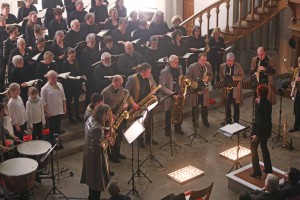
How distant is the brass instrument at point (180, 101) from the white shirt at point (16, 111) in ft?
10.8

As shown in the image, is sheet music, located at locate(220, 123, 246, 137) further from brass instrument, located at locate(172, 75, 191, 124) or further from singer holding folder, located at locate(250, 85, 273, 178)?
brass instrument, located at locate(172, 75, 191, 124)

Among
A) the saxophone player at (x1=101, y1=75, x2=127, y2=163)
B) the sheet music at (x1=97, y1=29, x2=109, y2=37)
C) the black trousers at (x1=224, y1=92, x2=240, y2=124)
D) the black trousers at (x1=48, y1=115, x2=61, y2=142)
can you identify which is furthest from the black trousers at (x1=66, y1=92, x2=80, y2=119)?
the black trousers at (x1=224, y1=92, x2=240, y2=124)

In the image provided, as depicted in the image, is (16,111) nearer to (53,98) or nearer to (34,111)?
(34,111)

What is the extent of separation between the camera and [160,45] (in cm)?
1284

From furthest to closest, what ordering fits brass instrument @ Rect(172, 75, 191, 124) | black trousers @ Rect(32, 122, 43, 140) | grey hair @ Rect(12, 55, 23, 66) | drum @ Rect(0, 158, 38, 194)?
1. brass instrument @ Rect(172, 75, 191, 124)
2. grey hair @ Rect(12, 55, 23, 66)
3. black trousers @ Rect(32, 122, 43, 140)
4. drum @ Rect(0, 158, 38, 194)

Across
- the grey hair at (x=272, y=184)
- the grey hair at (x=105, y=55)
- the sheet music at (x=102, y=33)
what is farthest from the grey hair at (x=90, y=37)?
the grey hair at (x=272, y=184)

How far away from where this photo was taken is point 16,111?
977 cm

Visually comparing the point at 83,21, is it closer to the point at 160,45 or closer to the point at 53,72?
the point at 160,45

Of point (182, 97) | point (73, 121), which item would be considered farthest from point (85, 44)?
point (182, 97)

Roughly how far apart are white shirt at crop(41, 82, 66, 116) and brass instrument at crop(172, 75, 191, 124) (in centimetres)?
242

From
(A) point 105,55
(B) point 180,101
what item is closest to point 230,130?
(B) point 180,101

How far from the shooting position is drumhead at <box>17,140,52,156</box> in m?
8.79

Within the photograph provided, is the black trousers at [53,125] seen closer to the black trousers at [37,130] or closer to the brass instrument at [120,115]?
the black trousers at [37,130]

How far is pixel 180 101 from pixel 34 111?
315 cm
